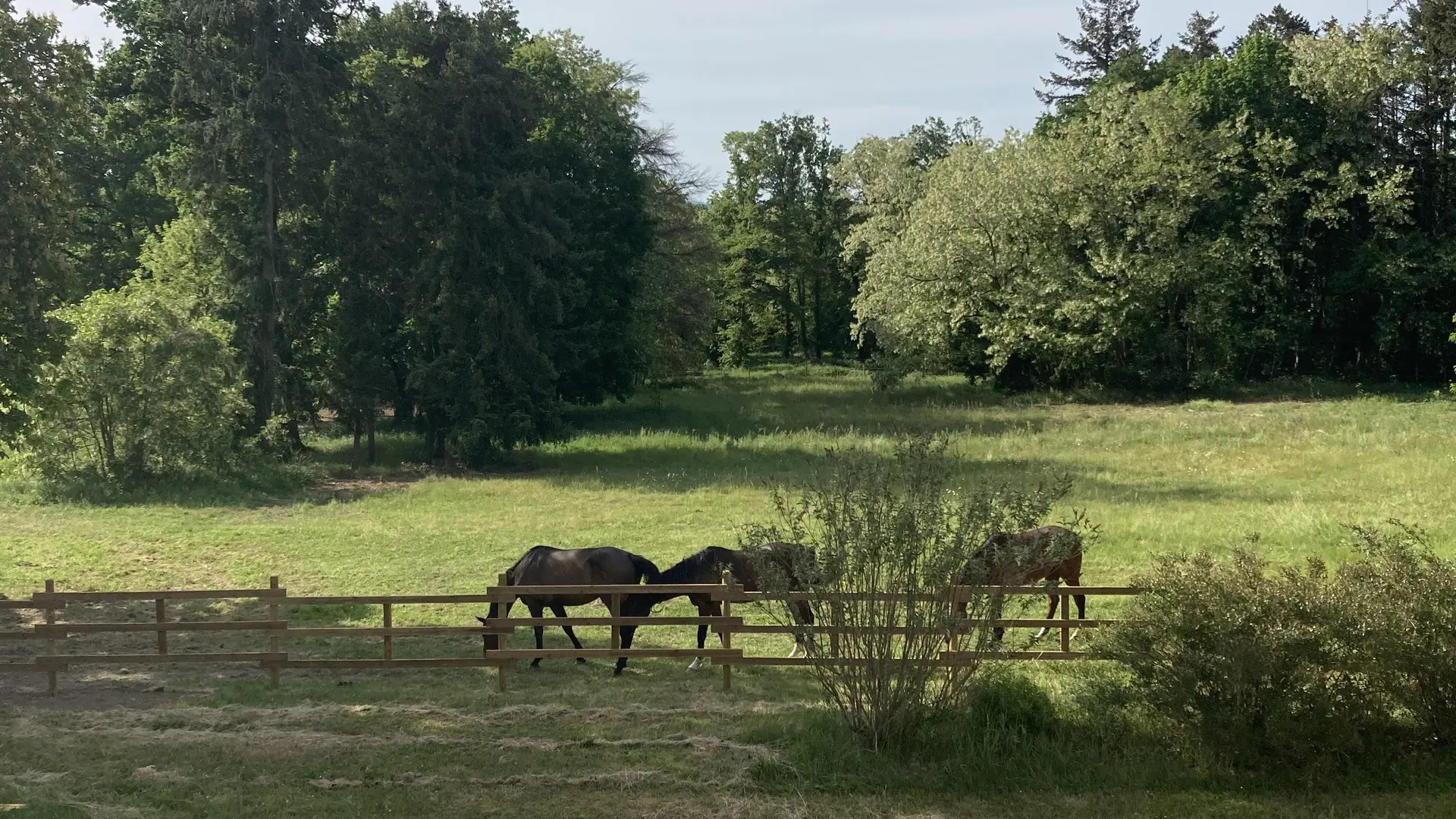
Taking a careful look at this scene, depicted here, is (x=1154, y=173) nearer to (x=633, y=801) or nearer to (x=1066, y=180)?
(x=1066, y=180)

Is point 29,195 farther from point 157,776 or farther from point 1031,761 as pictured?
point 1031,761

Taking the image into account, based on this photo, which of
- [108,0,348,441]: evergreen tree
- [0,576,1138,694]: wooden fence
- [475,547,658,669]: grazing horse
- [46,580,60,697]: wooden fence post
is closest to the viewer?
[0,576,1138,694]: wooden fence

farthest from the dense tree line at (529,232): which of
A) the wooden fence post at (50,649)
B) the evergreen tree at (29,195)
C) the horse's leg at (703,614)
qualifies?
the horse's leg at (703,614)

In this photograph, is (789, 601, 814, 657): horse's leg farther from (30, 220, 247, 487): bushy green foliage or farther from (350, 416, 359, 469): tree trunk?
(350, 416, 359, 469): tree trunk

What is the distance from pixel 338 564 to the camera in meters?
17.6

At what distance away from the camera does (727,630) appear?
10.0 metres

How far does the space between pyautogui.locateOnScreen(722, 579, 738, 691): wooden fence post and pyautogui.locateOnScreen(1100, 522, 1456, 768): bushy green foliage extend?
351 centimetres

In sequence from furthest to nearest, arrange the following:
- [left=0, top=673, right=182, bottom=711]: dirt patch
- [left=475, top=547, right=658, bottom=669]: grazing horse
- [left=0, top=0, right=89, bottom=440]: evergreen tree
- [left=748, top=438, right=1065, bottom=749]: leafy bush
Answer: [left=0, top=0, right=89, bottom=440]: evergreen tree < [left=475, top=547, right=658, bottom=669]: grazing horse < [left=0, top=673, right=182, bottom=711]: dirt patch < [left=748, top=438, right=1065, bottom=749]: leafy bush

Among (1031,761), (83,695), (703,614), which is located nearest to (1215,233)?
(703,614)

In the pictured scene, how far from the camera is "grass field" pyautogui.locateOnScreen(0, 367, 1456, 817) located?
295 inches

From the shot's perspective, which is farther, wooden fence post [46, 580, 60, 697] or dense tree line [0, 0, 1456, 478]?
dense tree line [0, 0, 1456, 478]

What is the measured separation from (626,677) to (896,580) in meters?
4.21

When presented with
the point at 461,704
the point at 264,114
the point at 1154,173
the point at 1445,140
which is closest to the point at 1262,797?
the point at 461,704

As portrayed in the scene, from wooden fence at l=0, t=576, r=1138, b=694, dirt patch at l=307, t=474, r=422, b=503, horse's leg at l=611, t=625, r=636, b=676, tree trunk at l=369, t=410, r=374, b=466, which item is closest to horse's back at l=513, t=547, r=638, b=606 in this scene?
horse's leg at l=611, t=625, r=636, b=676
